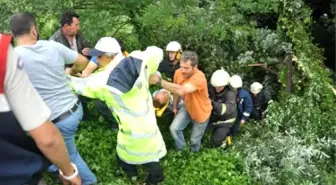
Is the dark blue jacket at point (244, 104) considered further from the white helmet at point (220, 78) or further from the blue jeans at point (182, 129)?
the blue jeans at point (182, 129)

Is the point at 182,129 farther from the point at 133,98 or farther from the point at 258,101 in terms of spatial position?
the point at 258,101

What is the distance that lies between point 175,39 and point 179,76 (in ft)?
10.5

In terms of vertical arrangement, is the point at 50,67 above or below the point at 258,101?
above

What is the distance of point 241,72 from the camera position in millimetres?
9203

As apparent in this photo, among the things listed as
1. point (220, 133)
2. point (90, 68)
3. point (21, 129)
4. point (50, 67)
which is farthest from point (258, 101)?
point (21, 129)

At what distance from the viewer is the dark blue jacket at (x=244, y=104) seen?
732 centimetres

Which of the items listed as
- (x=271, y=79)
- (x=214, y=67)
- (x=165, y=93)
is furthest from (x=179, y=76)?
(x=271, y=79)

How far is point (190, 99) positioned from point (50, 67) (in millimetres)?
2322

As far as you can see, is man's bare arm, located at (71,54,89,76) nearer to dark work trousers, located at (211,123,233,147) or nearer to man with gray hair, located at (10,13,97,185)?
man with gray hair, located at (10,13,97,185)

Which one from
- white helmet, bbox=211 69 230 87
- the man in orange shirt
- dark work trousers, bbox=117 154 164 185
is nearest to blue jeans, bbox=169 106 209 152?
the man in orange shirt

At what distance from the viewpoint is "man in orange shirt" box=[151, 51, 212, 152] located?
232 inches

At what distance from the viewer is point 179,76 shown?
6.28m

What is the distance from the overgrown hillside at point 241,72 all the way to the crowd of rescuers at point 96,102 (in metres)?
0.36

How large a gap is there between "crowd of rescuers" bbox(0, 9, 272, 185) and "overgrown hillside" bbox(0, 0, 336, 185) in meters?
0.36
